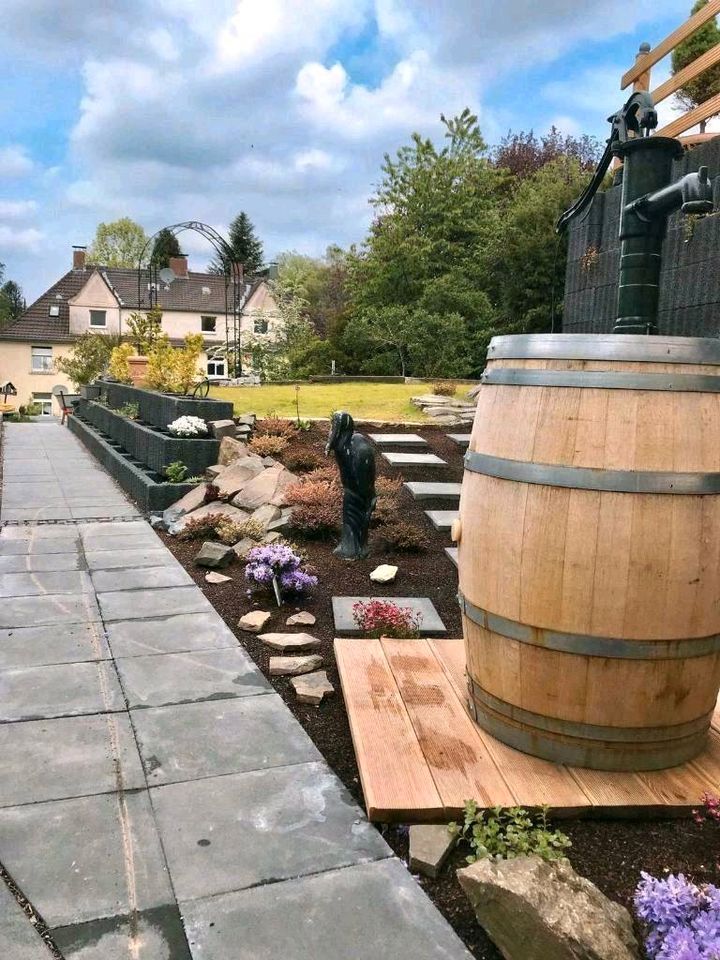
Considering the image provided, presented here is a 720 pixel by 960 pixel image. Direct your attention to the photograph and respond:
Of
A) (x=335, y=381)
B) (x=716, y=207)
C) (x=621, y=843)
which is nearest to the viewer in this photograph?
(x=621, y=843)

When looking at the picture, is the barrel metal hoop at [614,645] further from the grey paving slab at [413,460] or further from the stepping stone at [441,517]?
the grey paving slab at [413,460]

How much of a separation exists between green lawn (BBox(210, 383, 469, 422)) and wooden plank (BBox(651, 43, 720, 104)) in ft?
16.2

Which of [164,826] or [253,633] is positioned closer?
[164,826]

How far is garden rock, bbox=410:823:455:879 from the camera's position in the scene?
2068 mm

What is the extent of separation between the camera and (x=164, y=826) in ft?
7.48

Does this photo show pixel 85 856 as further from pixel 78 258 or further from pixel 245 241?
pixel 245 241

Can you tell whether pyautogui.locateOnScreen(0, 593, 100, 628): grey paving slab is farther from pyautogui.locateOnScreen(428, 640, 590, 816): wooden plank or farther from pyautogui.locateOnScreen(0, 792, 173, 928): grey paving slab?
pyautogui.locateOnScreen(428, 640, 590, 816): wooden plank

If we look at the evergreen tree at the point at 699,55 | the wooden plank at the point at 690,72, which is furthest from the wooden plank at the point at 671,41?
the evergreen tree at the point at 699,55

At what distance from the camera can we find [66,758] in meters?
2.71

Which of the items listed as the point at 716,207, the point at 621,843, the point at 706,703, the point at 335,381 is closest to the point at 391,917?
the point at 621,843

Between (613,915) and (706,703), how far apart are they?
3.27ft

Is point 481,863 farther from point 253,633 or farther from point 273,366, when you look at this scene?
point 273,366

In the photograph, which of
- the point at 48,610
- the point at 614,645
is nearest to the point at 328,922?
the point at 614,645

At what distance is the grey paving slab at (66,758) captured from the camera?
249cm
